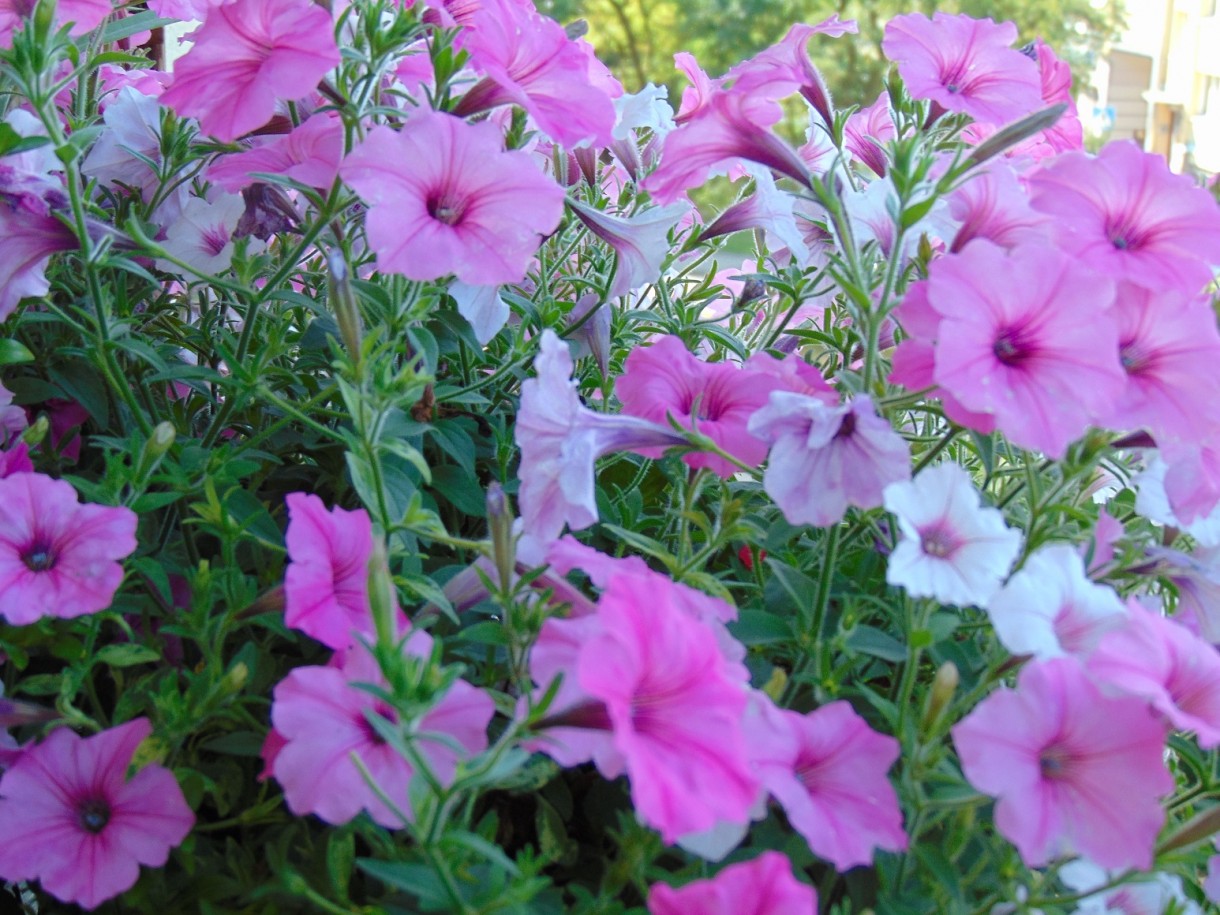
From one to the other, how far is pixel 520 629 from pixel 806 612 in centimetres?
18

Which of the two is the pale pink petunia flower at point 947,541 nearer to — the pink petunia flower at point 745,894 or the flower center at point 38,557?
the pink petunia flower at point 745,894

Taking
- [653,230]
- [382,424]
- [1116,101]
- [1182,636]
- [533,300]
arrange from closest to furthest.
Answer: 1. [1182,636]
2. [382,424]
3. [653,230]
4. [533,300]
5. [1116,101]

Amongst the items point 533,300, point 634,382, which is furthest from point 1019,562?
point 533,300

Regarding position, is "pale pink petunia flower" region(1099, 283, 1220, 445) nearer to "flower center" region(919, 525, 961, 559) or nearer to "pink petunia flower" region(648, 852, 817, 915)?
"flower center" region(919, 525, 961, 559)

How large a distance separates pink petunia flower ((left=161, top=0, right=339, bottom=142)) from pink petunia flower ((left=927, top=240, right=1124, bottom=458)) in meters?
0.40

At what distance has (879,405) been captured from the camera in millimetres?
707

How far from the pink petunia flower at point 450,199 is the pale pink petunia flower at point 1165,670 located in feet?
1.30

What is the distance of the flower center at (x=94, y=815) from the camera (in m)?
0.65

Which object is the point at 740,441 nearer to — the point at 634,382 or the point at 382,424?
the point at 634,382

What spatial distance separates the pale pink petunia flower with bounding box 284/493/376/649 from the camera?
61cm

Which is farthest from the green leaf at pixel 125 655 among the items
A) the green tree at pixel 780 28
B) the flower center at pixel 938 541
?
the green tree at pixel 780 28

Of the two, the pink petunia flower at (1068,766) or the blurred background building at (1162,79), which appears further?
the blurred background building at (1162,79)

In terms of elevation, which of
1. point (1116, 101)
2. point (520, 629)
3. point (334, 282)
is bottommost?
point (1116, 101)

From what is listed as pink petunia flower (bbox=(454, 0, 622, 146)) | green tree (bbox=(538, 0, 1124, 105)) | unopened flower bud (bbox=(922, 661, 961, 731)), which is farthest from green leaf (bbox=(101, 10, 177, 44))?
green tree (bbox=(538, 0, 1124, 105))
